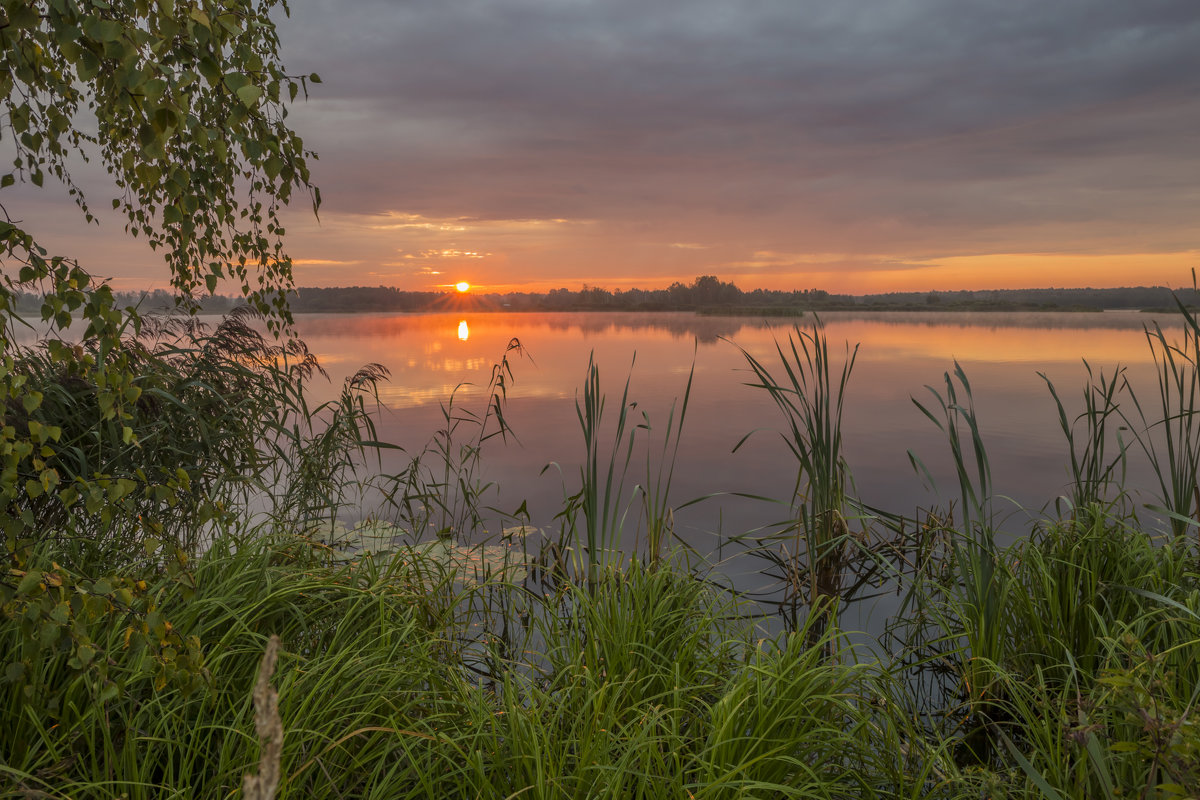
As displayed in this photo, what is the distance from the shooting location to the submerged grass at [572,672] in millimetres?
2074

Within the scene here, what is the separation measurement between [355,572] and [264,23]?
9.11 feet

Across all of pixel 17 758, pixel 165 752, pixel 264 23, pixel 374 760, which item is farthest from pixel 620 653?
pixel 264 23

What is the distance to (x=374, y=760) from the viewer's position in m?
2.56

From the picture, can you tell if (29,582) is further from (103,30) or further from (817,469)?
(817,469)

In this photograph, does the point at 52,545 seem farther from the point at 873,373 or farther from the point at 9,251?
the point at 873,373

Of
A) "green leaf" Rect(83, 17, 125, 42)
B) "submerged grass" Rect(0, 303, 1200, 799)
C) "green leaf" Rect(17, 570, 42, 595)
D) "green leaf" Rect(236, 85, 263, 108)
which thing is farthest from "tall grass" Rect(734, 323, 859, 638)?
"green leaf" Rect(17, 570, 42, 595)

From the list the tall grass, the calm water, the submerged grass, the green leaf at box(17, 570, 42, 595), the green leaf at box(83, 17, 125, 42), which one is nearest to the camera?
the green leaf at box(83, 17, 125, 42)

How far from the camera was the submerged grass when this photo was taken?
6.81ft

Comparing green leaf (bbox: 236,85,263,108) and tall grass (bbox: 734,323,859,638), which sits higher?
green leaf (bbox: 236,85,263,108)

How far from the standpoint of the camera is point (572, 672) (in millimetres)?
2791

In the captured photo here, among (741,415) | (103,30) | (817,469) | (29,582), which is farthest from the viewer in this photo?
(741,415)

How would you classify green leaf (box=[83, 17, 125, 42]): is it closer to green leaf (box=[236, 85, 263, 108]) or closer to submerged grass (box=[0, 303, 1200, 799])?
green leaf (box=[236, 85, 263, 108])

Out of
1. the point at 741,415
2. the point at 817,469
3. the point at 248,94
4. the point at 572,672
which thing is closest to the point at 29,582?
the point at 248,94

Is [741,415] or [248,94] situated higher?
[248,94]
